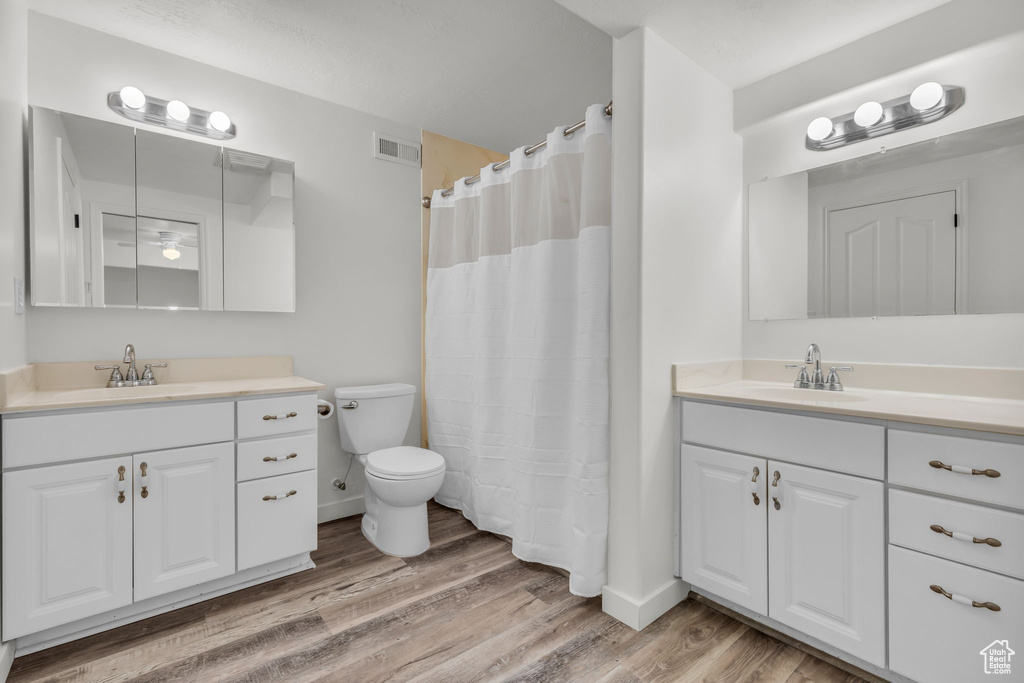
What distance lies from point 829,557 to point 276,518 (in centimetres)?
202

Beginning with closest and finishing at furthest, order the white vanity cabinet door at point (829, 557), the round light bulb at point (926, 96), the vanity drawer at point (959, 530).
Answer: the vanity drawer at point (959, 530) → the white vanity cabinet door at point (829, 557) → the round light bulb at point (926, 96)

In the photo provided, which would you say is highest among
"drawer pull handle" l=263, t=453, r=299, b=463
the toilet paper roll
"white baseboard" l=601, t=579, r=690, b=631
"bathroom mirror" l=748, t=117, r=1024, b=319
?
"bathroom mirror" l=748, t=117, r=1024, b=319

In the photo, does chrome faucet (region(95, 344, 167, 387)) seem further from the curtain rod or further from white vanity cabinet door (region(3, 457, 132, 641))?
the curtain rod

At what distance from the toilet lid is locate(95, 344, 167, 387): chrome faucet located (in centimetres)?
100

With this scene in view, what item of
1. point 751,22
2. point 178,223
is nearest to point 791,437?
point 751,22

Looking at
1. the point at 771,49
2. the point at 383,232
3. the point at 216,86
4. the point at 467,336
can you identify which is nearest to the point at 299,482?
the point at 467,336

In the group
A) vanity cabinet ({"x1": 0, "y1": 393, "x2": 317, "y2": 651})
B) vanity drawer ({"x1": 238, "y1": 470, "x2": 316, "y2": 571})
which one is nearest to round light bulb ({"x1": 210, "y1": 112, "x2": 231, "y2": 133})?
vanity cabinet ({"x1": 0, "y1": 393, "x2": 317, "y2": 651})

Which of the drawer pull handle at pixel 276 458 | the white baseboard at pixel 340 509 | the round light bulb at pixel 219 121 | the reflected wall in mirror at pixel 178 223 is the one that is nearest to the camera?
the drawer pull handle at pixel 276 458

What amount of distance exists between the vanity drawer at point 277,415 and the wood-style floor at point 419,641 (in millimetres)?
661

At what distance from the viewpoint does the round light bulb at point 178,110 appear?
2098 millimetres

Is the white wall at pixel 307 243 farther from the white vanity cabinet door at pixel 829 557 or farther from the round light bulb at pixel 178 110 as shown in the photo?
the white vanity cabinet door at pixel 829 557

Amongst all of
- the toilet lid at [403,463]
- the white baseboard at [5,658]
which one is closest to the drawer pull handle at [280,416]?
the toilet lid at [403,463]

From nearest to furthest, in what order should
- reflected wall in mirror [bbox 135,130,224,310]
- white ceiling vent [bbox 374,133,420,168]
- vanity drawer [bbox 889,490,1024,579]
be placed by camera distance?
vanity drawer [bbox 889,490,1024,579], reflected wall in mirror [bbox 135,130,224,310], white ceiling vent [bbox 374,133,420,168]

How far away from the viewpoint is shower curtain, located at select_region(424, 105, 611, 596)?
1837 millimetres
